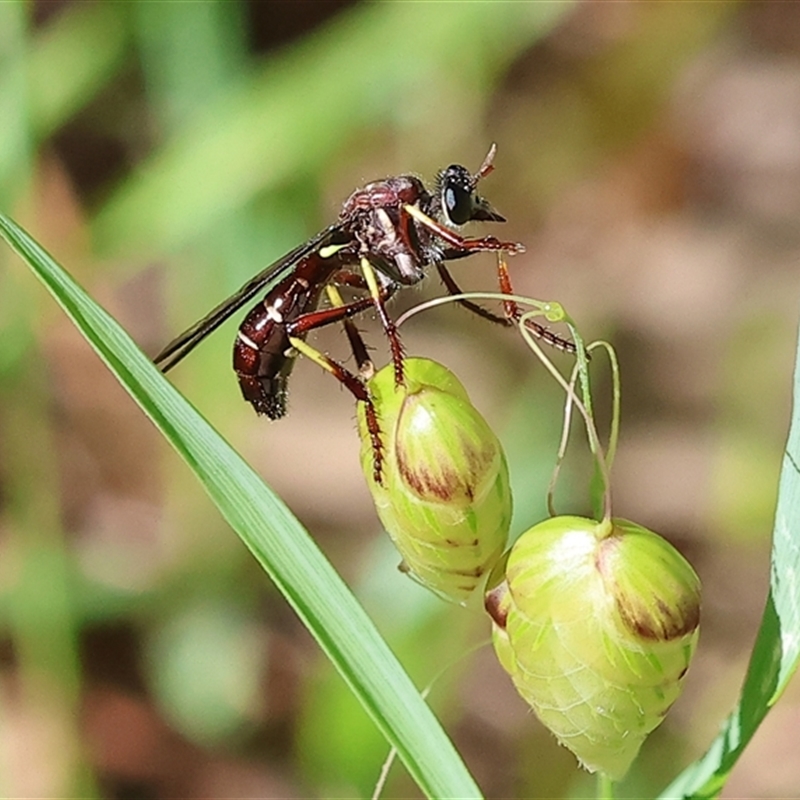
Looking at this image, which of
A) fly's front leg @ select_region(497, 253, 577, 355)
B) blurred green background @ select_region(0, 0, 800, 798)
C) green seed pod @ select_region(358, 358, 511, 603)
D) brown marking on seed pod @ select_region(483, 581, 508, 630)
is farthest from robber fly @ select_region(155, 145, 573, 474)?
blurred green background @ select_region(0, 0, 800, 798)

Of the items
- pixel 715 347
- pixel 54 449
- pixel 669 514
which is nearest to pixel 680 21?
pixel 715 347

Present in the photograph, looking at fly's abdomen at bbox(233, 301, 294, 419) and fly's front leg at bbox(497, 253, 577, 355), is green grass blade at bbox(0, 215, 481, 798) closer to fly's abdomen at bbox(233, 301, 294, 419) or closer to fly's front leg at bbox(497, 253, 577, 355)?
fly's front leg at bbox(497, 253, 577, 355)

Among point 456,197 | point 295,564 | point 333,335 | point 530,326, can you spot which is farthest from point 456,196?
point 333,335

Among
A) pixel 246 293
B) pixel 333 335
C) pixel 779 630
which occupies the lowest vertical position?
pixel 333 335

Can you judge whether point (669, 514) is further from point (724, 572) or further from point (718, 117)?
point (718, 117)

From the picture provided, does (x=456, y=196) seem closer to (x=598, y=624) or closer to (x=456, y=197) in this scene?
(x=456, y=197)

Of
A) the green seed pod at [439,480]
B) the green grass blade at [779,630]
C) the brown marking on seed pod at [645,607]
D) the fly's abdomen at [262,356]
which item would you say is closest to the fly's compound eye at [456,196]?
the fly's abdomen at [262,356]
